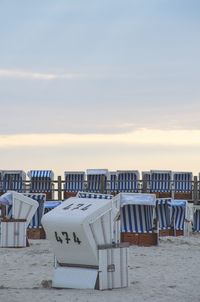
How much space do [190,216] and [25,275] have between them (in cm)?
1389

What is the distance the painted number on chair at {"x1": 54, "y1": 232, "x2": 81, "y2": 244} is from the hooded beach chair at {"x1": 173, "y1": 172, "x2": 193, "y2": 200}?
2020cm

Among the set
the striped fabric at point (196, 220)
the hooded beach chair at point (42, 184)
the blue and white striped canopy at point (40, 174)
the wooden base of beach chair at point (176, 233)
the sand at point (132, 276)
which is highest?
the blue and white striped canopy at point (40, 174)

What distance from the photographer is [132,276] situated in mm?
13062

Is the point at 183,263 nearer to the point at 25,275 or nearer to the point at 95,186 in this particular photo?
the point at 25,275

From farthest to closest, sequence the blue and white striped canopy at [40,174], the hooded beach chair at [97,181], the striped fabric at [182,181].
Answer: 1. the blue and white striped canopy at [40,174]
2. the striped fabric at [182,181]
3. the hooded beach chair at [97,181]

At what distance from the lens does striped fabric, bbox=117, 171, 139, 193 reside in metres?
30.1

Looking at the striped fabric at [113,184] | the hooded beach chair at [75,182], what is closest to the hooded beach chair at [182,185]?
the striped fabric at [113,184]

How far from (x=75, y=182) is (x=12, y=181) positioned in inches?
102

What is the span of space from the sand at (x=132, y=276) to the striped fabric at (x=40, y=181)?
34.1 feet

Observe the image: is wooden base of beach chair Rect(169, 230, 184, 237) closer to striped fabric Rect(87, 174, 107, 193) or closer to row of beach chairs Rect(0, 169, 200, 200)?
row of beach chairs Rect(0, 169, 200, 200)

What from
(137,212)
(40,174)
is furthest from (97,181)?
(137,212)

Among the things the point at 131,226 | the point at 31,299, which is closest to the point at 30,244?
the point at 131,226

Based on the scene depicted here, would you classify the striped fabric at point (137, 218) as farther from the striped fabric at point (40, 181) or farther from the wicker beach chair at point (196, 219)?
the striped fabric at point (40, 181)

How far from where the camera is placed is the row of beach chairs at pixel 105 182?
30.2 meters
